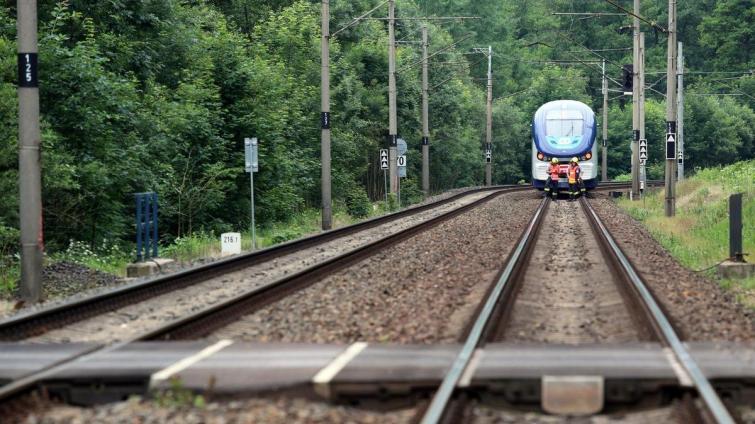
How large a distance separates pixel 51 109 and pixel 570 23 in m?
104

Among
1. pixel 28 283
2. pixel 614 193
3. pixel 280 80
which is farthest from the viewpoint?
pixel 614 193

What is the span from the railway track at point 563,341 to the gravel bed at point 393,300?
0.38 m

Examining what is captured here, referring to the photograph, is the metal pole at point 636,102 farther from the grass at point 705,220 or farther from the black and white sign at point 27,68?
the black and white sign at point 27,68

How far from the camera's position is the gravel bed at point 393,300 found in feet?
38.0

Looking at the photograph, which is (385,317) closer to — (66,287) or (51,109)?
(66,287)

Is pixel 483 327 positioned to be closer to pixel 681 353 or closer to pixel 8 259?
pixel 681 353

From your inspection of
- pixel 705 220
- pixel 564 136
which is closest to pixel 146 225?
pixel 705 220

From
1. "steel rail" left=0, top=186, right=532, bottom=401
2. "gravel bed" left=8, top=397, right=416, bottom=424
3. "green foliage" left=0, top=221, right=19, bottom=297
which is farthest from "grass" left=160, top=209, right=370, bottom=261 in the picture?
"gravel bed" left=8, top=397, right=416, bottom=424

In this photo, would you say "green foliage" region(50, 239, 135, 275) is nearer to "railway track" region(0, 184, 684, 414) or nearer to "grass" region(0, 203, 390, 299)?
"grass" region(0, 203, 390, 299)

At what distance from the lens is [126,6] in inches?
1270

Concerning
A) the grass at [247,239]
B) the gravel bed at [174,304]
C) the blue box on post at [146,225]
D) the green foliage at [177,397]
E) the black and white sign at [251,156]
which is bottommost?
the grass at [247,239]

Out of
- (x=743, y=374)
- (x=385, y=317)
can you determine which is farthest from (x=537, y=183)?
(x=743, y=374)

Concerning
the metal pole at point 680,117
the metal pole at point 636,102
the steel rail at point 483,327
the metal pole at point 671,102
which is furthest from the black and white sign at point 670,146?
the metal pole at point 680,117

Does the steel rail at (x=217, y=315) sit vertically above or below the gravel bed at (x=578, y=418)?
above
